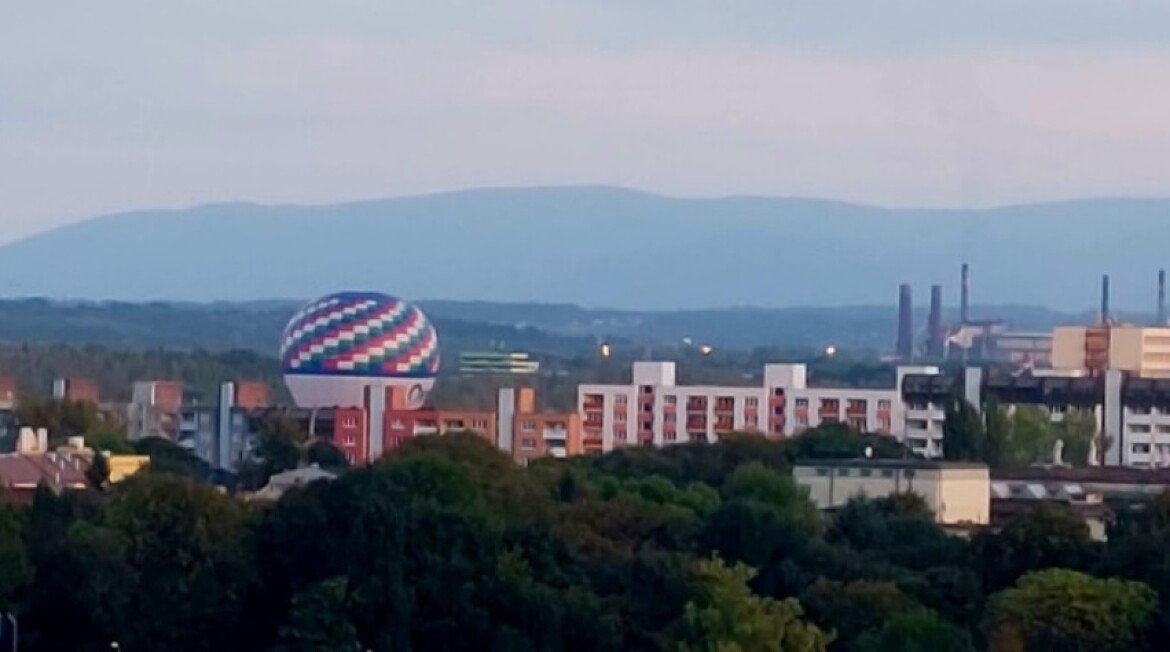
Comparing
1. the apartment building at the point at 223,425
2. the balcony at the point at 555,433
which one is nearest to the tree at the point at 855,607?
the apartment building at the point at 223,425

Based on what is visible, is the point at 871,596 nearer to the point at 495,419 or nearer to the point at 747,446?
the point at 747,446

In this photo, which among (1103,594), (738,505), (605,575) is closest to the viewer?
→ (1103,594)

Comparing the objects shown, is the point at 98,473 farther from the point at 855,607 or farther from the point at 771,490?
the point at 855,607

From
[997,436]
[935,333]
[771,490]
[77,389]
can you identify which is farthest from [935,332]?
[771,490]

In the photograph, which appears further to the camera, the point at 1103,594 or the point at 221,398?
the point at 221,398

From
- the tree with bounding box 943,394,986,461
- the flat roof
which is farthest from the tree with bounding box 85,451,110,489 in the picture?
the tree with bounding box 943,394,986,461

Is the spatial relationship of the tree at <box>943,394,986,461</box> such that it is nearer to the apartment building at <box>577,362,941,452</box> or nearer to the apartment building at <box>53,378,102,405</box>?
the apartment building at <box>577,362,941,452</box>

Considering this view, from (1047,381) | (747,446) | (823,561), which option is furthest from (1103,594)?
(1047,381)

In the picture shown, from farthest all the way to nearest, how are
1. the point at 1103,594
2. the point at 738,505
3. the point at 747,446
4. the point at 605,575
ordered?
the point at 747,446, the point at 738,505, the point at 605,575, the point at 1103,594
